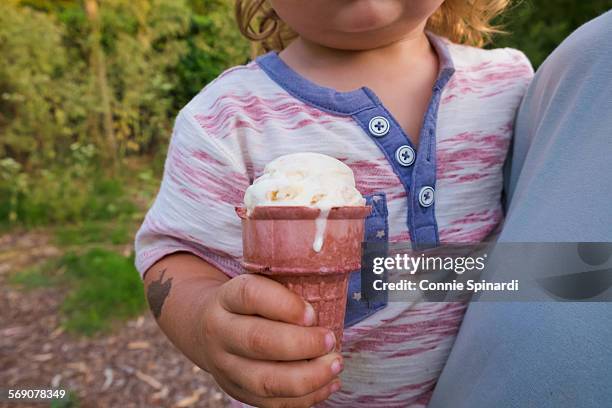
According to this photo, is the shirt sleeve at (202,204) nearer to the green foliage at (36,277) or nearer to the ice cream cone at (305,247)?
the ice cream cone at (305,247)

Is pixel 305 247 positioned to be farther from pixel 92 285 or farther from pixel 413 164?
pixel 92 285

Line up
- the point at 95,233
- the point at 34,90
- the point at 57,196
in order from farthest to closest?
the point at 34,90 < the point at 57,196 < the point at 95,233

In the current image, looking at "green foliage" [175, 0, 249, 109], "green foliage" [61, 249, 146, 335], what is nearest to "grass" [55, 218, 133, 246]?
"green foliage" [61, 249, 146, 335]

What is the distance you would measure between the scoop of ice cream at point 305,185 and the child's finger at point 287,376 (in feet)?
0.88

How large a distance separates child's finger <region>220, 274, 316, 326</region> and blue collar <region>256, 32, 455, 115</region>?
521mm

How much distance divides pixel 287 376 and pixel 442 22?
1.26m

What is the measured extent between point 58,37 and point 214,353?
600 centimetres

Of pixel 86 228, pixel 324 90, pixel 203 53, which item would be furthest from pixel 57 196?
pixel 324 90

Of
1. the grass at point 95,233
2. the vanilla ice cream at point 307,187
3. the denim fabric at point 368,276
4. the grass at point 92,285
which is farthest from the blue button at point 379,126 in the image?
the grass at point 95,233

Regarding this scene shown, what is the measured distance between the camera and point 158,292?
1.35m

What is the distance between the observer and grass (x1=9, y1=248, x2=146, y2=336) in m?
3.95

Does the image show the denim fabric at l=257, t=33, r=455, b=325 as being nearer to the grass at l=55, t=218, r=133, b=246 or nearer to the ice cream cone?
the ice cream cone

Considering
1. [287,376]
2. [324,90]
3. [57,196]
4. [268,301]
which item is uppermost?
[324,90]

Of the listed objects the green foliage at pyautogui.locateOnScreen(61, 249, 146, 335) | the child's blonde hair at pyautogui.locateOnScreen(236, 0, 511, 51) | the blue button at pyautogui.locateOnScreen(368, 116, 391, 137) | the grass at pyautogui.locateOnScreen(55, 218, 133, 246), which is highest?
the child's blonde hair at pyautogui.locateOnScreen(236, 0, 511, 51)
